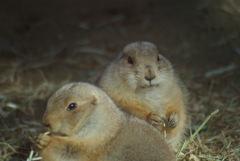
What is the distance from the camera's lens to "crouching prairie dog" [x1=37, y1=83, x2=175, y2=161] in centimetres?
359

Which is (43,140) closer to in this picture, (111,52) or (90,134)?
(90,134)

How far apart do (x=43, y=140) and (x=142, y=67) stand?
1.17 m

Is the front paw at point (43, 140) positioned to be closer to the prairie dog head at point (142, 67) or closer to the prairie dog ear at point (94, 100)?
the prairie dog ear at point (94, 100)

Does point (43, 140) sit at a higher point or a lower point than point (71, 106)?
lower

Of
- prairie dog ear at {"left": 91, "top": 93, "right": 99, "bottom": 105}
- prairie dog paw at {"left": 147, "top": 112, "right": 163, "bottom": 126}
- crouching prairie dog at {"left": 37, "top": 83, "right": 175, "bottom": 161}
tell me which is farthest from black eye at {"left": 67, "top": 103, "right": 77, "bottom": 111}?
prairie dog paw at {"left": 147, "top": 112, "right": 163, "bottom": 126}

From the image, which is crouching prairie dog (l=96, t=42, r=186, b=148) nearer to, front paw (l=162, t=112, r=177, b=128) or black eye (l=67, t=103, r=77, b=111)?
front paw (l=162, t=112, r=177, b=128)

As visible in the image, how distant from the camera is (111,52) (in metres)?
7.71

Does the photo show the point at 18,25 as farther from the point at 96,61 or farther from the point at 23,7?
the point at 96,61

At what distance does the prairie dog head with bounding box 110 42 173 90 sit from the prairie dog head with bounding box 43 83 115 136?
62 cm

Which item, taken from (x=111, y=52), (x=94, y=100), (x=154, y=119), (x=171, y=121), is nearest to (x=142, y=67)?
(x=154, y=119)

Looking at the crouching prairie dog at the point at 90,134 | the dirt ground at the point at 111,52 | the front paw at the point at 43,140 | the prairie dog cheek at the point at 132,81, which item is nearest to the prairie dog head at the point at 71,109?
the crouching prairie dog at the point at 90,134

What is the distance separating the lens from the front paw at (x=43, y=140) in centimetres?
378

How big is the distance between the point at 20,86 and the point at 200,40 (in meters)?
3.25

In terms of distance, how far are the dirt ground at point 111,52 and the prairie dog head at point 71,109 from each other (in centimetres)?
116
